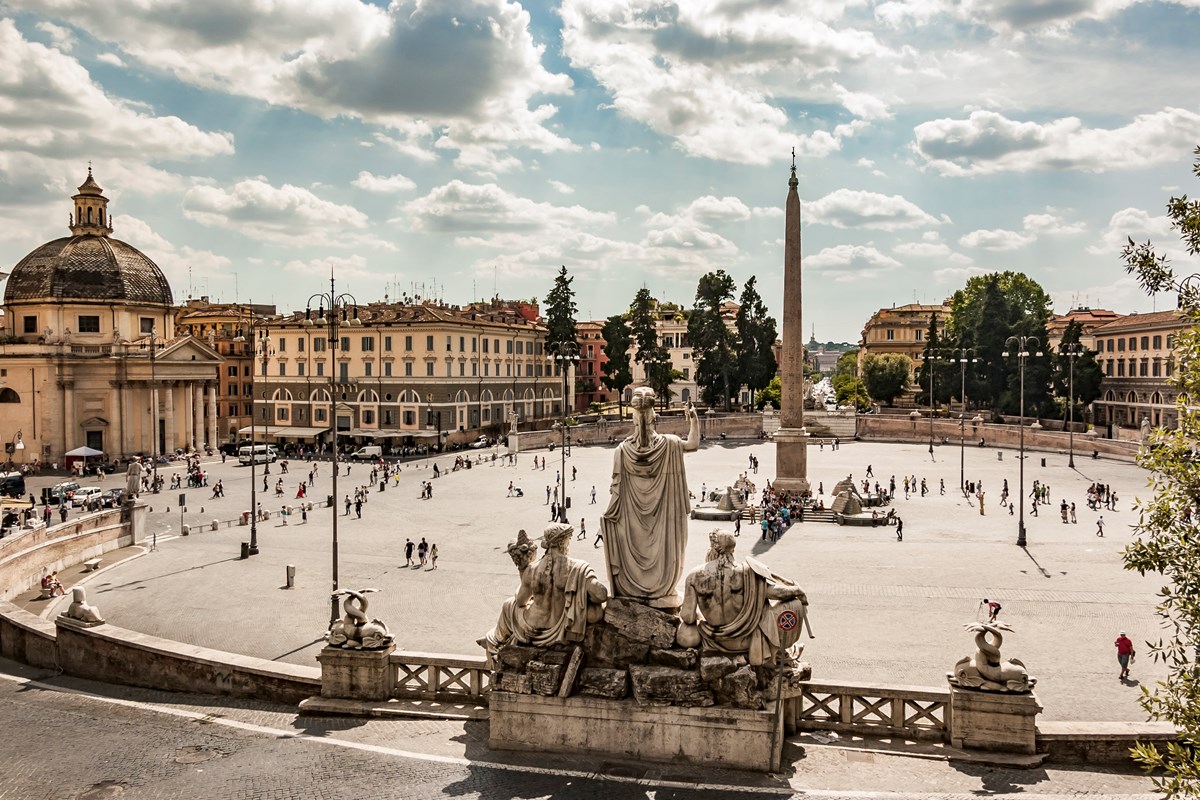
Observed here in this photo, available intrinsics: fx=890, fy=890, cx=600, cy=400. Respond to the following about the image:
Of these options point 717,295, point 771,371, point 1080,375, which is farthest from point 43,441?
point 1080,375

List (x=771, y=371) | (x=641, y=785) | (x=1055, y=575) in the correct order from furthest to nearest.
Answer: (x=771, y=371) → (x=1055, y=575) → (x=641, y=785)

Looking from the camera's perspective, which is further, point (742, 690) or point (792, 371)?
point (792, 371)

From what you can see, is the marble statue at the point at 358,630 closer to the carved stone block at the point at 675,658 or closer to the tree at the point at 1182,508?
the carved stone block at the point at 675,658

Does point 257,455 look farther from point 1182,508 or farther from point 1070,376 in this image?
point 1182,508

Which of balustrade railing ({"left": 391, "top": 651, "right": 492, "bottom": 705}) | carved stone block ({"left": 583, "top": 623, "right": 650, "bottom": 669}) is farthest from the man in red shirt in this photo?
balustrade railing ({"left": 391, "top": 651, "right": 492, "bottom": 705})

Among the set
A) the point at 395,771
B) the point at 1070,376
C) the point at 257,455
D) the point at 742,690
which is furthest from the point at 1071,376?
the point at 395,771

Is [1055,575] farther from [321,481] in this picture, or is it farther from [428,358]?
[428,358]

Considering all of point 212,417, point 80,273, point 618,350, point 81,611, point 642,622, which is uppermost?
point 80,273

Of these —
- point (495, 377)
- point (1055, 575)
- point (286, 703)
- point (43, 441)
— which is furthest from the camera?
point (495, 377)
